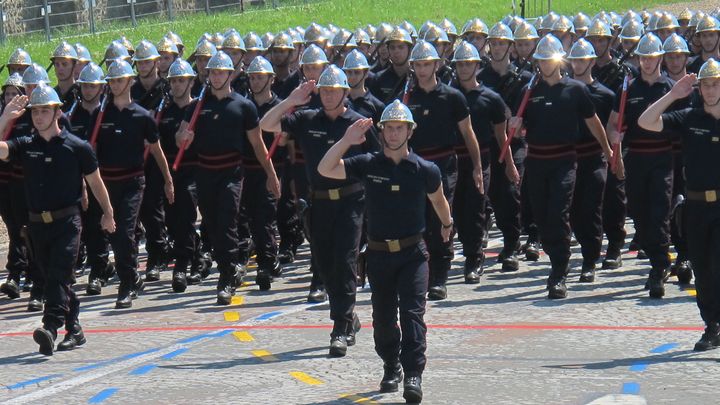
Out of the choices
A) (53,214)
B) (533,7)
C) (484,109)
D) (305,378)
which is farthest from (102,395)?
(533,7)

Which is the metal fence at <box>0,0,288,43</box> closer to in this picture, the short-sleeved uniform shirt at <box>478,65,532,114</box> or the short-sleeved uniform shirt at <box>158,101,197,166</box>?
the short-sleeved uniform shirt at <box>158,101,197,166</box>

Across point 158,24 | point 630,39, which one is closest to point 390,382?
point 630,39

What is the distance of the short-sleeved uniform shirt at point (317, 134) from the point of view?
13.2m

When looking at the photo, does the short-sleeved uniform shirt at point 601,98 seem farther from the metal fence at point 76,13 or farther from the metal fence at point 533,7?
the metal fence at point 533,7

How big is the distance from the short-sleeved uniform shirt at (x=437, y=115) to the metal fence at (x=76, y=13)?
1964cm

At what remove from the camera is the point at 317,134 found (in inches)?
527

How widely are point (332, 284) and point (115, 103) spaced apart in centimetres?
380

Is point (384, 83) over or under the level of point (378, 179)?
over

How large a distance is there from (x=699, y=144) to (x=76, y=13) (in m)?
24.4

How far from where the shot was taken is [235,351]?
12.9m

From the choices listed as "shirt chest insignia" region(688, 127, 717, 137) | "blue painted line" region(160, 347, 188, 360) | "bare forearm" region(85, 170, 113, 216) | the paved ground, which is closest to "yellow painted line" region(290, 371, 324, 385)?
the paved ground

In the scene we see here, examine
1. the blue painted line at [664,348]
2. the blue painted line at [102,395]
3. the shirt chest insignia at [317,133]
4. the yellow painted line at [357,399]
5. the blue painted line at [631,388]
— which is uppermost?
the shirt chest insignia at [317,133]

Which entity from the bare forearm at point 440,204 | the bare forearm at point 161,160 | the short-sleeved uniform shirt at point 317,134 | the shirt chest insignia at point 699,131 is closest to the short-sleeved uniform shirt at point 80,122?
the bare forearm at point 161,160

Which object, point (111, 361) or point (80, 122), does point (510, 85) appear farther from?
point (111, 361)
